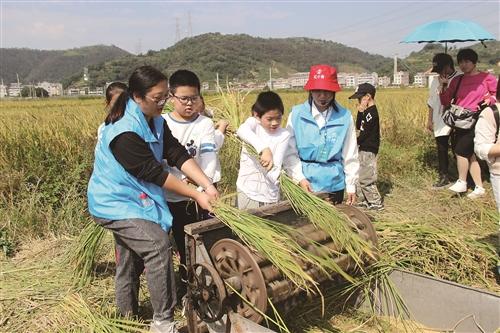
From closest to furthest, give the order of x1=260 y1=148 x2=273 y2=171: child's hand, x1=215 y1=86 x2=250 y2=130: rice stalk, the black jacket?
1. x1=260 y1=148 x2=273 y2=171: child's hand
2. x1=215 y1=86 x2=250 y2=130: rice stalk
3. the black jacket

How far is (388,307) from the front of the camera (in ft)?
10.3

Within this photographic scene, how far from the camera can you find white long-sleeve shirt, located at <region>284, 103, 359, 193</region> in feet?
11.2

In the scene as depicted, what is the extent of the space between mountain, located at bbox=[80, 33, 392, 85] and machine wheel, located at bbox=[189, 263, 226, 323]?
2.39 metres

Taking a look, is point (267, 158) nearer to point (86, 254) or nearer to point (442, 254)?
point (442, 254)

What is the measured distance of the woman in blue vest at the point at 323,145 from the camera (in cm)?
340

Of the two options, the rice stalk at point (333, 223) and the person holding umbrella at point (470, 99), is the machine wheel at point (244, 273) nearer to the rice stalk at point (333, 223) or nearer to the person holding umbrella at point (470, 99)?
the rice stalk at point (333, 223)

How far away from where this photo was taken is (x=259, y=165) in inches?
133

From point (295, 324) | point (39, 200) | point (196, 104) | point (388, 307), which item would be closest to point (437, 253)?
point (388, 307)

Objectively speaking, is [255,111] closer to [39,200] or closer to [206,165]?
[206,165]

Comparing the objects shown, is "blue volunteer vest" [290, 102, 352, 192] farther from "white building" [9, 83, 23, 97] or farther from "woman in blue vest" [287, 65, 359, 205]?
"white building" [9, 83, 23, 97]

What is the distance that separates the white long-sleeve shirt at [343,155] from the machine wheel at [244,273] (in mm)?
1074

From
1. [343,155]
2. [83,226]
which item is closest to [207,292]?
[343,155]

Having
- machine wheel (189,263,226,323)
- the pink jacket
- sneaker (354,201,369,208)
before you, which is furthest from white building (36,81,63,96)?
machine wheel (189,263,226,323)

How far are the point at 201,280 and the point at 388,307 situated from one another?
4.75ft
